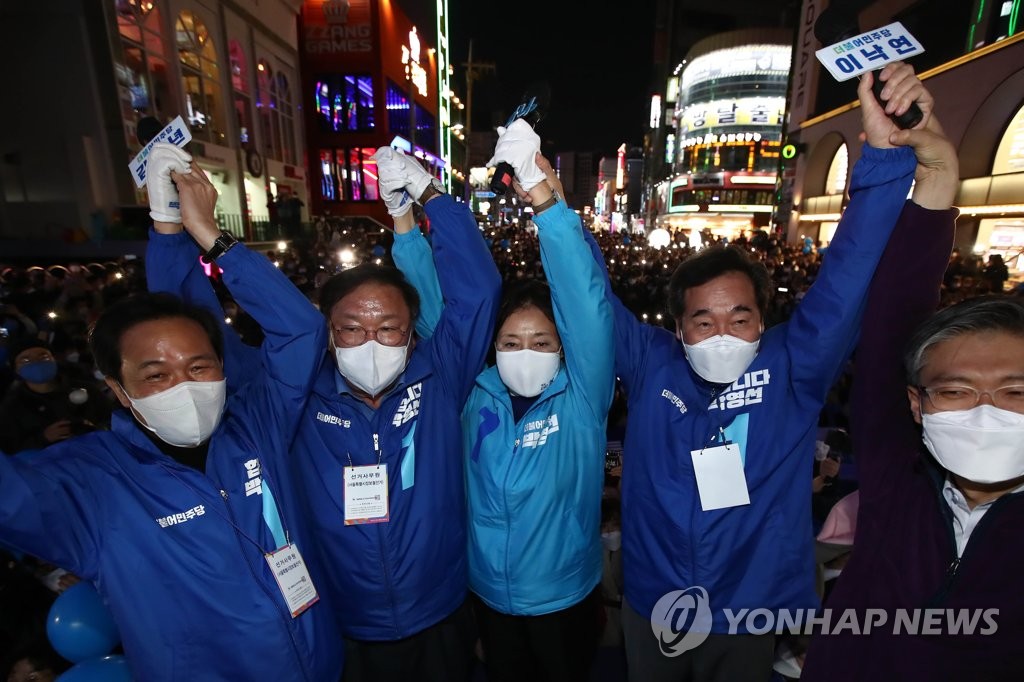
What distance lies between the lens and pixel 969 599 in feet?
4.55

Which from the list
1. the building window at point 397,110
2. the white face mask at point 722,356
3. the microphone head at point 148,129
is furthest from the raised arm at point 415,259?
the building window at point 397,110

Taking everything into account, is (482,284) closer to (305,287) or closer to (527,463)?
(527,463)

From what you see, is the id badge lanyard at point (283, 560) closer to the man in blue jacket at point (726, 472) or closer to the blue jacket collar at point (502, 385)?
the blue jacket collar at point (502, 385)

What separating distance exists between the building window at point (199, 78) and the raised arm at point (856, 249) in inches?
877

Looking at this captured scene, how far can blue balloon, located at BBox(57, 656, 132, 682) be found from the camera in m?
2.34

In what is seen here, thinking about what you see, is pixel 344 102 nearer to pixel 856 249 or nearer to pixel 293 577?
pixel 293 577

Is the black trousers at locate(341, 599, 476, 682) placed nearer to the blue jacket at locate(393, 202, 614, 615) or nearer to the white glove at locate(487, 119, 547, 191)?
the blue jacket at locate(393, 202, 614, 615)

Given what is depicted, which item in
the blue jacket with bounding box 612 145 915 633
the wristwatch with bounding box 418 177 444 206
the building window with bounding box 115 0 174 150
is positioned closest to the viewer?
the blue jacket with bounding box 612 145 915 633

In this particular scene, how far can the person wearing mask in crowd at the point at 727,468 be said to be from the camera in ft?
6.50

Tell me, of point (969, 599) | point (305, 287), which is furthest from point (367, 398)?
point (305, 287)

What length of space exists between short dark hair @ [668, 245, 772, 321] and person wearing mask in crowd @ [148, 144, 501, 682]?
84 centimetres

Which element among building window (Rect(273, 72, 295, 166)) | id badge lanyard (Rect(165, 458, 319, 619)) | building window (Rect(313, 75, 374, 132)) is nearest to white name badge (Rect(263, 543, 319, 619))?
id badge lanyard (Rect(165, 458, 319, 619))

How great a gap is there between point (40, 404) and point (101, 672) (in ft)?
11.0

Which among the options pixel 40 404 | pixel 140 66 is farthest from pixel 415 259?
pixel 140 66
